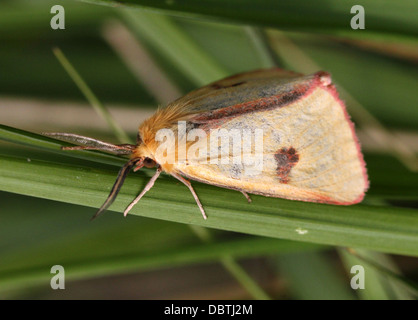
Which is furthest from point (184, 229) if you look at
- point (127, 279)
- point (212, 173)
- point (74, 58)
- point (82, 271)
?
point (74, 58)

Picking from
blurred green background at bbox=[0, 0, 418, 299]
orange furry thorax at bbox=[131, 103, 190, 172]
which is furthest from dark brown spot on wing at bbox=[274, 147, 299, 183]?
orange furry thorax at bbox=[131, 103, 190, 172]

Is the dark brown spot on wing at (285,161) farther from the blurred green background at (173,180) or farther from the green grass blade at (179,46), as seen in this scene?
the green grass blade at (179,46)

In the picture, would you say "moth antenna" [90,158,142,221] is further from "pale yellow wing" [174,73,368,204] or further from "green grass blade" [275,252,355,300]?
"green grass blade" [275,252,355,300]

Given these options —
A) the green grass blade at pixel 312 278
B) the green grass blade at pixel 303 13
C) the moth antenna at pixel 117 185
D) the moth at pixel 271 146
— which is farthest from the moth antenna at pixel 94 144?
the green grass blade at pixel 312 278

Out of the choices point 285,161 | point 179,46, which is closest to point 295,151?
point 285,161

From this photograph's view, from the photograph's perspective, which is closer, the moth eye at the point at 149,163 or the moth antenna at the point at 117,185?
the moth antenna at the point at 117,185
